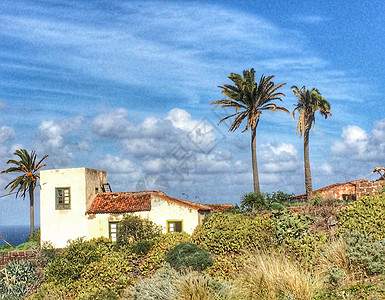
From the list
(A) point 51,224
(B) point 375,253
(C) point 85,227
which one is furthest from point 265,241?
(A) point 51,224

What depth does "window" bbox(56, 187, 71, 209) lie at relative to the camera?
34.2 m

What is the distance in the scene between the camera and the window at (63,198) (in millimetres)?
34188

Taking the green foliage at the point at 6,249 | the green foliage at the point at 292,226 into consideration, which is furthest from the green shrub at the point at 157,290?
the green foliage at the point at 6,249

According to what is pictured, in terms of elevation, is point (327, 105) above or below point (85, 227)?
above

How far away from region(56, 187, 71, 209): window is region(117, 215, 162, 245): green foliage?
555cm

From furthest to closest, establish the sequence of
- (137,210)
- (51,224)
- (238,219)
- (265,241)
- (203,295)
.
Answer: (51,224) < (137,210) < (238,219) < (265,241) < (203,295)

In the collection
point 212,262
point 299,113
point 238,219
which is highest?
point 299,113

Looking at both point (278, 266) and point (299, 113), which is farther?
point (299, 113)

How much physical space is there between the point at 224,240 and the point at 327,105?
22853 mm

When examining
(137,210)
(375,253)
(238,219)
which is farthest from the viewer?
(137,210)

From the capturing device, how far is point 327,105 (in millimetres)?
41781

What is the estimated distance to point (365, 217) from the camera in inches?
852

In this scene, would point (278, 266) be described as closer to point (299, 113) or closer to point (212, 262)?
point (212, 262)

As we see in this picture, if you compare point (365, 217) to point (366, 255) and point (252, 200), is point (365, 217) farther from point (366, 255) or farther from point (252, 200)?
point (252, 200)
